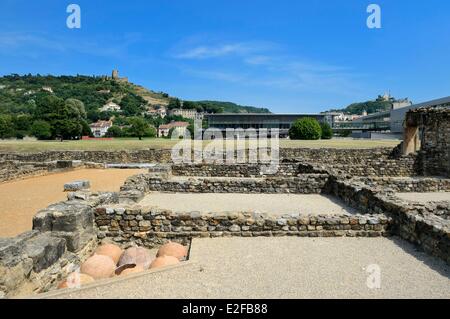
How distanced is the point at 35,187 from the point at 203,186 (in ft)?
24.3

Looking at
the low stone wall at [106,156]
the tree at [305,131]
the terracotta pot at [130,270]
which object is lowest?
the terracotta pot at [130,270]

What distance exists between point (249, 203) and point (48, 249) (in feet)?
22.2

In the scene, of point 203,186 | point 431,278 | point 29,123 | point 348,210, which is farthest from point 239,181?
point 29,123

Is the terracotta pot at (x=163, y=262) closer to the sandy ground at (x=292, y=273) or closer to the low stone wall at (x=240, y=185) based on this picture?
the sandy ground at (x=292, y=273)

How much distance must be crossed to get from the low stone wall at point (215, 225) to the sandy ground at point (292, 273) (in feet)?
1.15

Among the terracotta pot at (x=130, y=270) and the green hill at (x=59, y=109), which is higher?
the green hill at (x=59, y=109)

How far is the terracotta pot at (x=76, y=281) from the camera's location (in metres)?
5.14

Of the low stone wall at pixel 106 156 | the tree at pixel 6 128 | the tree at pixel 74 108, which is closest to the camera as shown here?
the low stone wall at pixel 106 156

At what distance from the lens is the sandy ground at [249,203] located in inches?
402

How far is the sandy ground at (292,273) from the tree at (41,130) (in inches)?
2569

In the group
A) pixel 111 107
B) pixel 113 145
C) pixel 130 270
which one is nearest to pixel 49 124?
pixel 113 145

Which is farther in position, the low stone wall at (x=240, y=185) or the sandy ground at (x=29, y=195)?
the low stone wall at (x=240, y=185)

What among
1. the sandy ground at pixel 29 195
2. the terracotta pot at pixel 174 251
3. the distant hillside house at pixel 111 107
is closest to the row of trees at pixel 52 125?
the sandy ground at pixel 29 195

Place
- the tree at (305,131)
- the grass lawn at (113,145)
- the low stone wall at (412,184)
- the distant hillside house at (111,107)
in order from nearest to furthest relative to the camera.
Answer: the low stone wall at (412,184) < the grass lawn at (113,145) < the tree at (305,131) < the distant hillside house at (111,107)
